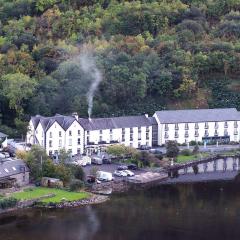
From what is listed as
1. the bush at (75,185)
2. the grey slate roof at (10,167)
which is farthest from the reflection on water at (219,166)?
the grey slate roof at (10,167)

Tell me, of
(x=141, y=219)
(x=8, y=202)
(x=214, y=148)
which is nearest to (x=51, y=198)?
(x=8, y=202)

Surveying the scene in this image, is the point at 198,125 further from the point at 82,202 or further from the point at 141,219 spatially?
the point at 141,219

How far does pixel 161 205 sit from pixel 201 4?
39005 mm

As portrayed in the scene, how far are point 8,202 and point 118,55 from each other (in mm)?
25159

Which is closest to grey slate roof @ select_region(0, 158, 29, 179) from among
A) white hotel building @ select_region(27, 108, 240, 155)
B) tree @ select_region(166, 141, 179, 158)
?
white hotel building @ select_region(27, 108, 240, 155)

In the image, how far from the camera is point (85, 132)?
42.8 metres

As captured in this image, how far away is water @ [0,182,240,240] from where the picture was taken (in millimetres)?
27719

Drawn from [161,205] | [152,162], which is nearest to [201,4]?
[152,162]

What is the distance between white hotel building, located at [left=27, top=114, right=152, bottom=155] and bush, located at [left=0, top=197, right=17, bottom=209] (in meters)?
10.2

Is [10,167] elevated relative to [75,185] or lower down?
elevated

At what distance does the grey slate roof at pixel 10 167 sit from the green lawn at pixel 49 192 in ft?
4.28

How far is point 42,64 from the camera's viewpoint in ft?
178

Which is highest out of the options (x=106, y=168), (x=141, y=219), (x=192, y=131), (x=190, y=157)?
(x=192, y=131)

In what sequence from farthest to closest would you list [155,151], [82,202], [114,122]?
[114,122], [155,151], [82,202]
